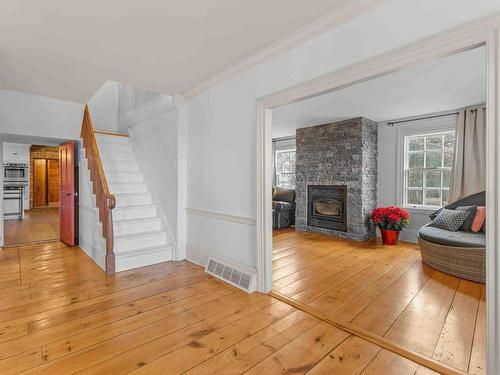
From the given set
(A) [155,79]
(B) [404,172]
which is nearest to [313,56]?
(A) [155,79]

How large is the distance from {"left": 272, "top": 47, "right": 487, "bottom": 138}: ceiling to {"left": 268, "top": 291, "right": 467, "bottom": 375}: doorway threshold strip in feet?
8.85

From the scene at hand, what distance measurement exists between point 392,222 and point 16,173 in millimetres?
12035

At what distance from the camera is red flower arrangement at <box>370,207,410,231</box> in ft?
15.6

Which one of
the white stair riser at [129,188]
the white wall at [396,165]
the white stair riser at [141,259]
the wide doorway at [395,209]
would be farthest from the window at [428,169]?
the white stair riser at [129,188]

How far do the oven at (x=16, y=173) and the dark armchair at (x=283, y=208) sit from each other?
9.28 meters

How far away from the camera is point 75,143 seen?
4719 millimetres

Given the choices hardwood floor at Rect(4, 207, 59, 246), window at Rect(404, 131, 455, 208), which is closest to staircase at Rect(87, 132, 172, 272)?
hardwood floor at Rect(4, 207, 59, 246)

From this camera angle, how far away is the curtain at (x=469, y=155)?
4.24 metres

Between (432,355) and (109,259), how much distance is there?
130 inches

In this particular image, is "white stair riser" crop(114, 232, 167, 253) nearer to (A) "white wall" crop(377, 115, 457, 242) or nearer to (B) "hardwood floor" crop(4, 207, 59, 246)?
(B) "hardwood floor" crop(4, 207, 59, 246)

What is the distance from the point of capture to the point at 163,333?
200 cm

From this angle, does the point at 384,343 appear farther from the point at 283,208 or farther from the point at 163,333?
the point at 283,208

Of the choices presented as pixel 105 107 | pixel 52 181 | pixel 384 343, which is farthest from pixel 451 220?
pixel 52 181

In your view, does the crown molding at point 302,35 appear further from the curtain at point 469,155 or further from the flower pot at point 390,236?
the flower pot at point 390,236
